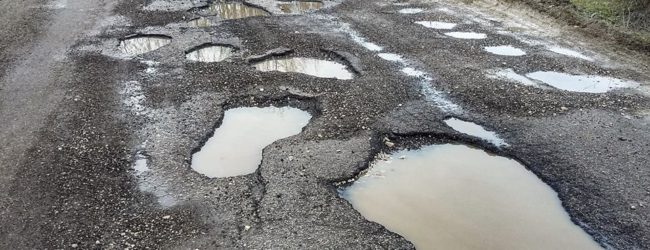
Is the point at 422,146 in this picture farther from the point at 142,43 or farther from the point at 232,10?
the point at 232,10

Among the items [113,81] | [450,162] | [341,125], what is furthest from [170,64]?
[450,162]

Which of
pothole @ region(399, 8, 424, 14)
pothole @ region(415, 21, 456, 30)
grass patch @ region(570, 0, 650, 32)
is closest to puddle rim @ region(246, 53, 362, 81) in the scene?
pothole @ region(415, 21, 456, 30)

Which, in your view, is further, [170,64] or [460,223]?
[170,64]

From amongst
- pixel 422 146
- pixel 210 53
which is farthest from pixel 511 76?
pixel 210 53

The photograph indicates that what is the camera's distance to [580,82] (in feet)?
24.8

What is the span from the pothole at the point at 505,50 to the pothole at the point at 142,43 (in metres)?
5.76

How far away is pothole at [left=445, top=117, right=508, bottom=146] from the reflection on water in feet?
20.5

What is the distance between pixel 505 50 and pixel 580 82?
163 cm

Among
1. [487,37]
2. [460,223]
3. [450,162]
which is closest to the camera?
[460,223]

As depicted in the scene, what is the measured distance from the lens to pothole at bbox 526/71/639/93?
24.1 ft

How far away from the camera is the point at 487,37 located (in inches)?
379

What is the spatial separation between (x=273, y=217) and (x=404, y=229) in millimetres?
1156

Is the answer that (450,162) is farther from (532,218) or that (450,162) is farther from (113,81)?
(113,81)

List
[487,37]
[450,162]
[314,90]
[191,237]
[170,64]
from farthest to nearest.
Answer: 1. [487,37]
2. [170,64]
3. [314,90]
4. [450,162]
5. [191,237]
